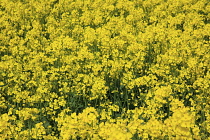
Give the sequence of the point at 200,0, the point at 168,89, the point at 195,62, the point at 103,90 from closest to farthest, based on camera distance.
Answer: the point at 168,89 < the point at 103,90 < the point at 195,62 < the point at 200,0

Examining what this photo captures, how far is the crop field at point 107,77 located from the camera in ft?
13.2

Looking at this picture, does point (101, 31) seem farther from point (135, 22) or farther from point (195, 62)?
point (195, 62)

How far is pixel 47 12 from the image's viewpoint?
9875 millimetres

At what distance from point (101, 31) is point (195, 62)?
2.72m

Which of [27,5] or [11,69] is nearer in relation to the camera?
[11,69]

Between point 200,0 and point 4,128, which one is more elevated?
point 200,0

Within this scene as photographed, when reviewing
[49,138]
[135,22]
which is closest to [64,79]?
[49,138]

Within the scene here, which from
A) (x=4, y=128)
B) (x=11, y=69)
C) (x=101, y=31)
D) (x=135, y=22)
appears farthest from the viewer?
(x=135, y=22)

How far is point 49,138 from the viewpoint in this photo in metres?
4.31

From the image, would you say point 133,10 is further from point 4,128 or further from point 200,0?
point 4,128

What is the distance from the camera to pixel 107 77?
6105 mm

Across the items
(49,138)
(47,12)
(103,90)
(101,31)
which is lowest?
(49,138)

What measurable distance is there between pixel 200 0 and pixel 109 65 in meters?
5.27

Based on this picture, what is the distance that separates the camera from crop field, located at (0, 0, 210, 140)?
13.2 feet
